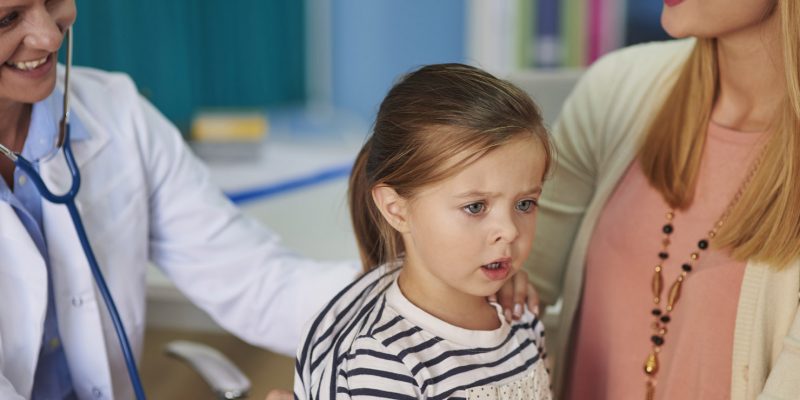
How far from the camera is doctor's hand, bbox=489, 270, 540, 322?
1.13m

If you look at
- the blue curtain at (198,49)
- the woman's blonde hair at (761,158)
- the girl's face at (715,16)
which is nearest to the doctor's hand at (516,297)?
the woman's blonde hair at (761,158)

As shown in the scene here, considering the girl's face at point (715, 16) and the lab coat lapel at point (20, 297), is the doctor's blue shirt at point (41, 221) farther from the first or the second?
the girl's face at point (715, 16)

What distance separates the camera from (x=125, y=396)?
136cm

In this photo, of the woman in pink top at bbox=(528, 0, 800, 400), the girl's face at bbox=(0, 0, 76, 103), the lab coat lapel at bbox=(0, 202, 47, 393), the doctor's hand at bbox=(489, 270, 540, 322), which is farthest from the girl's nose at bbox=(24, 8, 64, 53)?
the woman in pink top at bbox=(528, 0, 800, 400)

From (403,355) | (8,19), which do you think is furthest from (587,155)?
(8,19)

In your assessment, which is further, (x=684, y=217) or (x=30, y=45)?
(x=684, y=217)

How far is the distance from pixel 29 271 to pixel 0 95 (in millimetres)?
239

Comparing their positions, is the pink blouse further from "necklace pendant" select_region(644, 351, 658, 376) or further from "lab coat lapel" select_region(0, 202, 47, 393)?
"lab coat lapel" select_region(0, 202, 47, 393)

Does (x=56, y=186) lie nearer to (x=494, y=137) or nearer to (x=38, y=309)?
(x=38, y=309)

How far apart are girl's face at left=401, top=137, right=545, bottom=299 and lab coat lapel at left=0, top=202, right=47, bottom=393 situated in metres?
0.54

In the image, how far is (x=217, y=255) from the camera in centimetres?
145

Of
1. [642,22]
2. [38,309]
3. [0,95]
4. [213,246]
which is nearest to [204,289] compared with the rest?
[213,246]

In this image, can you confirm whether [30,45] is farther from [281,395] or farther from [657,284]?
[657,284]

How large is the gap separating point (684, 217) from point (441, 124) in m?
0.46
